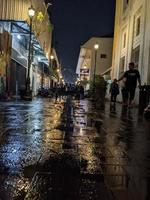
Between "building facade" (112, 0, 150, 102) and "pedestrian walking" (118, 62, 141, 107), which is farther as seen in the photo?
"building facade" (112, 0, 150, 102)

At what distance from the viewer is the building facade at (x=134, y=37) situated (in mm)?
26078

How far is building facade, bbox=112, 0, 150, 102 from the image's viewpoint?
85.6 feet

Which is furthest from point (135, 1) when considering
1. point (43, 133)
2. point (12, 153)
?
point (12, 153)

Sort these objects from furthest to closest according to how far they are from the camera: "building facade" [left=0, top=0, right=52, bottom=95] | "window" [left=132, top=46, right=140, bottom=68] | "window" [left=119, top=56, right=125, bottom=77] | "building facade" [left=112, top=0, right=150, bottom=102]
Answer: "window" [left=119, top=56, right=125, bottom=77], "window" [left=132, top=46, right=140, bottom=68], "building facade" [left=0, top=0, right=52, bottom=95], "building facade" [left=112, top=0, right=150, bottom=102]

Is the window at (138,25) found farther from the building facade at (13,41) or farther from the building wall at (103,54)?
the building wall at (103,54)

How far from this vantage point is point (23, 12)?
33.6 metres

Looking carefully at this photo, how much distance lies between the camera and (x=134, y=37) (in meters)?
32.1

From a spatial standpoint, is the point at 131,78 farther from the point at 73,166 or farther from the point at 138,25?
the point at 138,25

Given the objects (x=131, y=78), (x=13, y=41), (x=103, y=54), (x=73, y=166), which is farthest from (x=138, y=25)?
(x=103, y=54)

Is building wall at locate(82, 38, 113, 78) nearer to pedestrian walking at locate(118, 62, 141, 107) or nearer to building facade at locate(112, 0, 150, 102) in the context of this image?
building facade at locate(112, 0, 150, 102)

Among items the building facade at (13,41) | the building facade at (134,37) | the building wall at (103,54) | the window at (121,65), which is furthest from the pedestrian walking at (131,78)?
the building wall at (103,54)

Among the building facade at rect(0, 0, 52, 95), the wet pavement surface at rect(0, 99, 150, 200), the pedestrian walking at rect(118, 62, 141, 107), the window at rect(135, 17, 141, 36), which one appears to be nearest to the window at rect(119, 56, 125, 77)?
the window at rect(135, 17, 141, 36)

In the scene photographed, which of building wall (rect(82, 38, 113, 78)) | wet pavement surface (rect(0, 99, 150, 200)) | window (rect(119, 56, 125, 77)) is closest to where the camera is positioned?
wet pavement surface (rect(0, 99, 150, 200))

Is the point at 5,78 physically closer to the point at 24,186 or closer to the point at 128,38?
the point at 128,38
